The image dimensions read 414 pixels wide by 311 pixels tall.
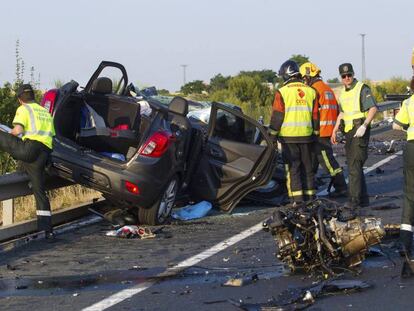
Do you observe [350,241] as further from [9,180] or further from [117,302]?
[9,180]

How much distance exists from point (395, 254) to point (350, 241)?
3.03 ft

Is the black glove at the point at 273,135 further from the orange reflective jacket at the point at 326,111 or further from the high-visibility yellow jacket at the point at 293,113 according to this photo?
the orange reflective jacket at the point at 326,111

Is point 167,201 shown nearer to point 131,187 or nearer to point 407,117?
point 131,187

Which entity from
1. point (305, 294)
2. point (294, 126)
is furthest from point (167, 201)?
point (305, 294)

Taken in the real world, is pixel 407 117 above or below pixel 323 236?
above

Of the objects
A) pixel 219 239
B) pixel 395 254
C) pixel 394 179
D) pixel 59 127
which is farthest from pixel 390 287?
pixel 394 179

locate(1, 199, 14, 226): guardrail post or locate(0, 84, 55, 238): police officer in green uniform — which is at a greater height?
locate(0, 84, 55, 238): police officer in green uniform

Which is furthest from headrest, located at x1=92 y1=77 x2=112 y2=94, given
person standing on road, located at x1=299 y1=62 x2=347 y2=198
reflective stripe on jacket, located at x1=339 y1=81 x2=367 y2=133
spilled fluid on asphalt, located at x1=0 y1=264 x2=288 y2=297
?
spilled fluid on asphalt, located at x1=0 y1=264 x2=288 y2=297

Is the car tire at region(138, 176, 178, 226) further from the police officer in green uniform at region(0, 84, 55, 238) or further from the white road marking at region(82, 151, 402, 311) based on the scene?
the police officer in green uniform at region(0, 84, 55, 238)

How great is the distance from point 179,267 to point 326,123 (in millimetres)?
4809

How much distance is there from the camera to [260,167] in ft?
32.7

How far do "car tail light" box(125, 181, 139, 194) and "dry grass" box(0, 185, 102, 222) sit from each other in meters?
1.72

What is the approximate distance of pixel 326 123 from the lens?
11273mm

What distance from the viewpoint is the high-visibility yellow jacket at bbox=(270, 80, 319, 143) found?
10.2 metres
